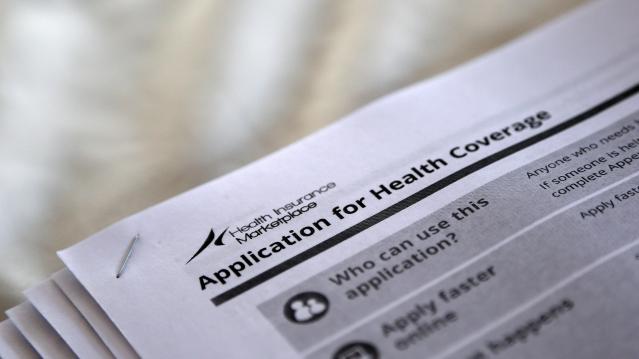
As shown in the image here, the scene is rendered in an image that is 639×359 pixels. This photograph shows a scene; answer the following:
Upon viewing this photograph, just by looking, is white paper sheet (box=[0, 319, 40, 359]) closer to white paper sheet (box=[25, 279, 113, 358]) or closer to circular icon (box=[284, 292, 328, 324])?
white paper sheet (box=[25, 279, 113, 358])

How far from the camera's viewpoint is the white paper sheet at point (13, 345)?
1.24ft

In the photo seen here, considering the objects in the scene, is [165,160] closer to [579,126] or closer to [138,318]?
[138,318]

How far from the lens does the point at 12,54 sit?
0.47 meters

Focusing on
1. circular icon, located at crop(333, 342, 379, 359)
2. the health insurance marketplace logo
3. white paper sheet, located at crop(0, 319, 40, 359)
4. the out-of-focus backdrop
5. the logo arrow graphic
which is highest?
the out-of-focus backdrop

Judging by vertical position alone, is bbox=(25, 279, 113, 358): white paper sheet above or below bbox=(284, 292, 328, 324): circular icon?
above

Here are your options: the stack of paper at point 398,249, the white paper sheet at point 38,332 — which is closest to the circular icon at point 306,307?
the stack of paper at point 398,249

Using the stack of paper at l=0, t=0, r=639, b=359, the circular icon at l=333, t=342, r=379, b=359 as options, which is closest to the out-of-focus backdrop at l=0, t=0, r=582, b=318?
the stack of paper at l=0, t=0, r=639, b=359

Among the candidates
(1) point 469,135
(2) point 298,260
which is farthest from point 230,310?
(1) point 469,135

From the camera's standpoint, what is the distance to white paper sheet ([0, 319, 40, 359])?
38 centimetres

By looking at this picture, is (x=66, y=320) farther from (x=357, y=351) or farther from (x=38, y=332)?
(x=357, y=351)

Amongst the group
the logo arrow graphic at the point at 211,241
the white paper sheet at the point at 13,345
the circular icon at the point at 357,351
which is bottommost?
the circular icon at the point at 357,351

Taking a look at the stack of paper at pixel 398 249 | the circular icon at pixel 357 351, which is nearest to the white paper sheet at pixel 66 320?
the stack of paper at pixel 398 249

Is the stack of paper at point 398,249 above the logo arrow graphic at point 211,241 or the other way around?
the other way around

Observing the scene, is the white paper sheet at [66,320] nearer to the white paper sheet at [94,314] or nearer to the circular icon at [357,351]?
the white paper sheet at [94,314]
